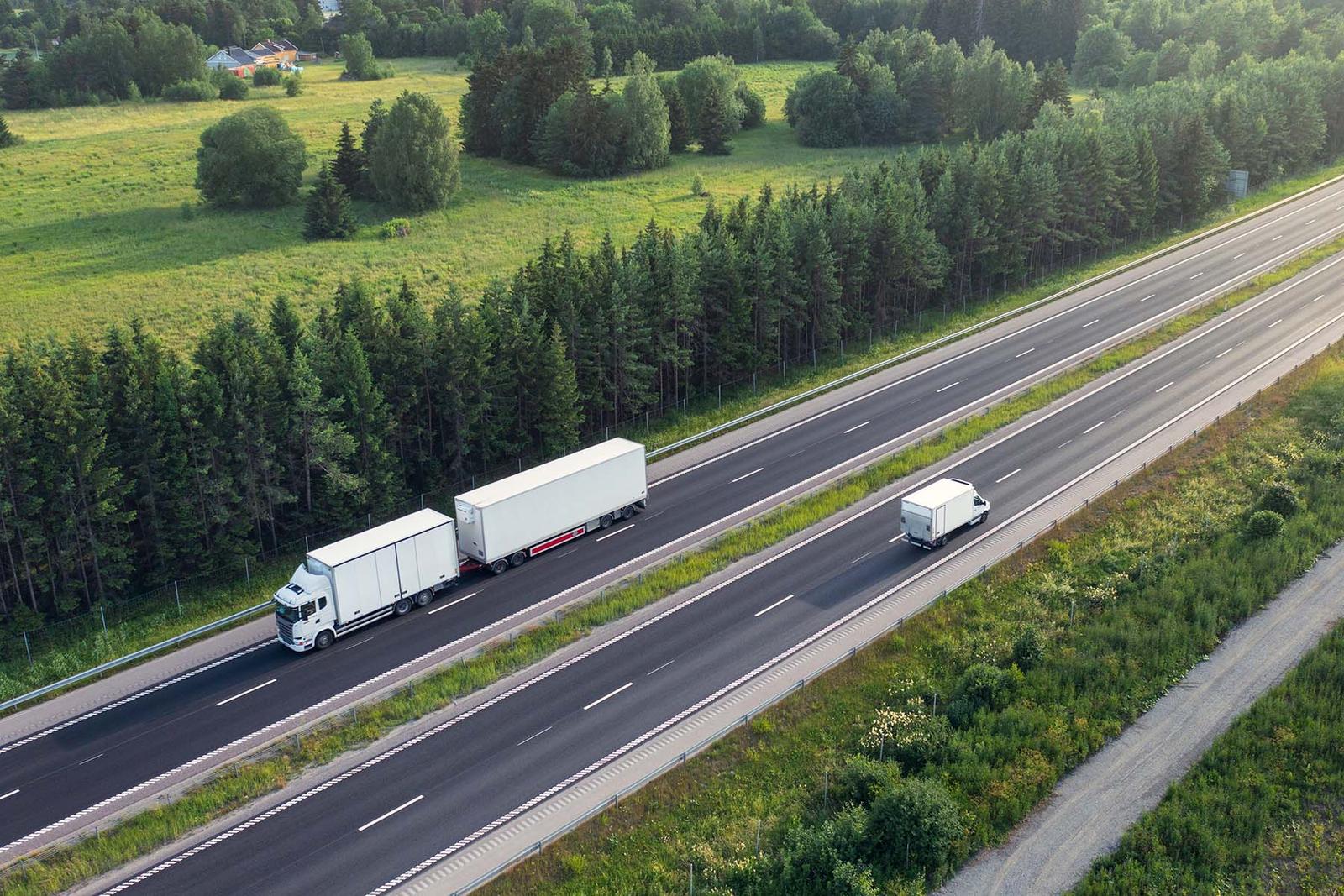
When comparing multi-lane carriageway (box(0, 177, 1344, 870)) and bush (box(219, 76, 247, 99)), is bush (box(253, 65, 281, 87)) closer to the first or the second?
bush (box(219, 76, 247, 99))

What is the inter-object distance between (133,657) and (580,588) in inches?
736

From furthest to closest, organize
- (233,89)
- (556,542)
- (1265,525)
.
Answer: (233,89) → (556,542) → (1265,525)

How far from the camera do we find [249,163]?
112 m

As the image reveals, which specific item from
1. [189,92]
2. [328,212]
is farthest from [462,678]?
[189,92]

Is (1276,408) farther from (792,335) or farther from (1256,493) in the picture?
(792,335)

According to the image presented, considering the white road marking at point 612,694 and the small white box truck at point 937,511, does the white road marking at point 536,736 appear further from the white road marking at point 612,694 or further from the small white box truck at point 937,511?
the small white box truck at point 937,511

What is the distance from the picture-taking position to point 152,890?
99.9ft

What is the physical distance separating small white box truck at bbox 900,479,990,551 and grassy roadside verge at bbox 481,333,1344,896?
3.49 meters

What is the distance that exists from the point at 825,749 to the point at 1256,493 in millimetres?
30276

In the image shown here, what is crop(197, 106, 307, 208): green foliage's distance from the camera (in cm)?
11131

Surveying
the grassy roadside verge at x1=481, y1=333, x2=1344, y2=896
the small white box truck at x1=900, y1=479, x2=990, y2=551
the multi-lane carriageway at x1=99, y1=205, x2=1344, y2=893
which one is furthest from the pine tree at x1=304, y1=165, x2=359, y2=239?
the grassy roadside verge at x1=481, y1=333, x2=1344, y2=896

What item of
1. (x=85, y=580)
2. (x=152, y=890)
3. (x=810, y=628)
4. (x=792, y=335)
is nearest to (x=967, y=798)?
(x=810, y=628)

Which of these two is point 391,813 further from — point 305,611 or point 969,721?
point 969,721

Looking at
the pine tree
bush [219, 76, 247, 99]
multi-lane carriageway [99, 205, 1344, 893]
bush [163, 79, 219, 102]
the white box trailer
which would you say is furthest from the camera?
bush [219, 76, 247, 99]
